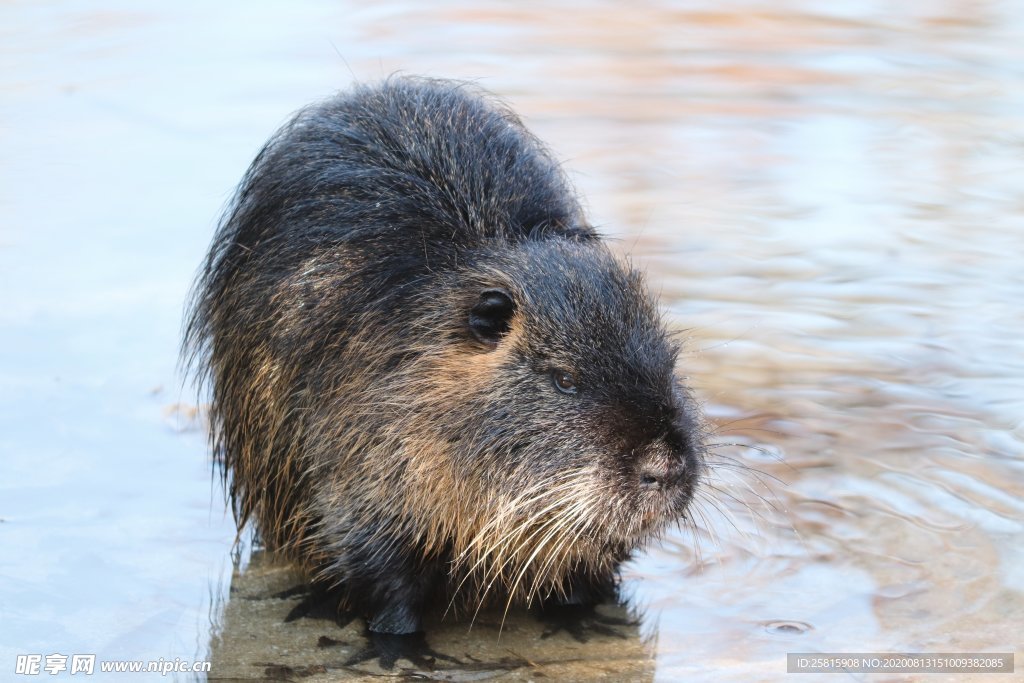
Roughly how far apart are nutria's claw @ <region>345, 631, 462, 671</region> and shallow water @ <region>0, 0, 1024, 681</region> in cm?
41

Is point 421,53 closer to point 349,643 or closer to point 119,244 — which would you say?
point 119,244

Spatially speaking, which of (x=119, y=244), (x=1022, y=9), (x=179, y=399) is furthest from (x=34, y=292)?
(x=1022, y=9)

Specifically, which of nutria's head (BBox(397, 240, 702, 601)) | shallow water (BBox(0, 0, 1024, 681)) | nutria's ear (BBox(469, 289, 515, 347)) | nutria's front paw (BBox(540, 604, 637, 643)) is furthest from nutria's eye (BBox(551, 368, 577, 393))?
nutria's front paw (BBox(540, 604, 637, 643))

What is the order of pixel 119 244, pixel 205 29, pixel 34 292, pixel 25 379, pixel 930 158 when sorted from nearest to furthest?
pixel 25 379 → pixel 34 292 → pixel 119 244 → pixel 930 158 → pixel 205 29

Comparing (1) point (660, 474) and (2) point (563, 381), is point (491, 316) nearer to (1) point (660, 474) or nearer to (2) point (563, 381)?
(2) point (563, 381)

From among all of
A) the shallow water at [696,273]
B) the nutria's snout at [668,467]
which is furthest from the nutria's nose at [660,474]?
the shallow water at [696,273]

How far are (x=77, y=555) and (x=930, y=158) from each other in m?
5.62

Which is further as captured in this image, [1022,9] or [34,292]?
[1022,9]

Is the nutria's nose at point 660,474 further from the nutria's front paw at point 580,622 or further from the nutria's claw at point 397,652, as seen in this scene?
the nutria's claw at point 397,652

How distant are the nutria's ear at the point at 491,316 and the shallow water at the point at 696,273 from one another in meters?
0.76

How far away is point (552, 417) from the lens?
381 cm

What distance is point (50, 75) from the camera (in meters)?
9.59

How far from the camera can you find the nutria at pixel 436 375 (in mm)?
3805

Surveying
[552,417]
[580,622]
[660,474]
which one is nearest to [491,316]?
[552,417]
